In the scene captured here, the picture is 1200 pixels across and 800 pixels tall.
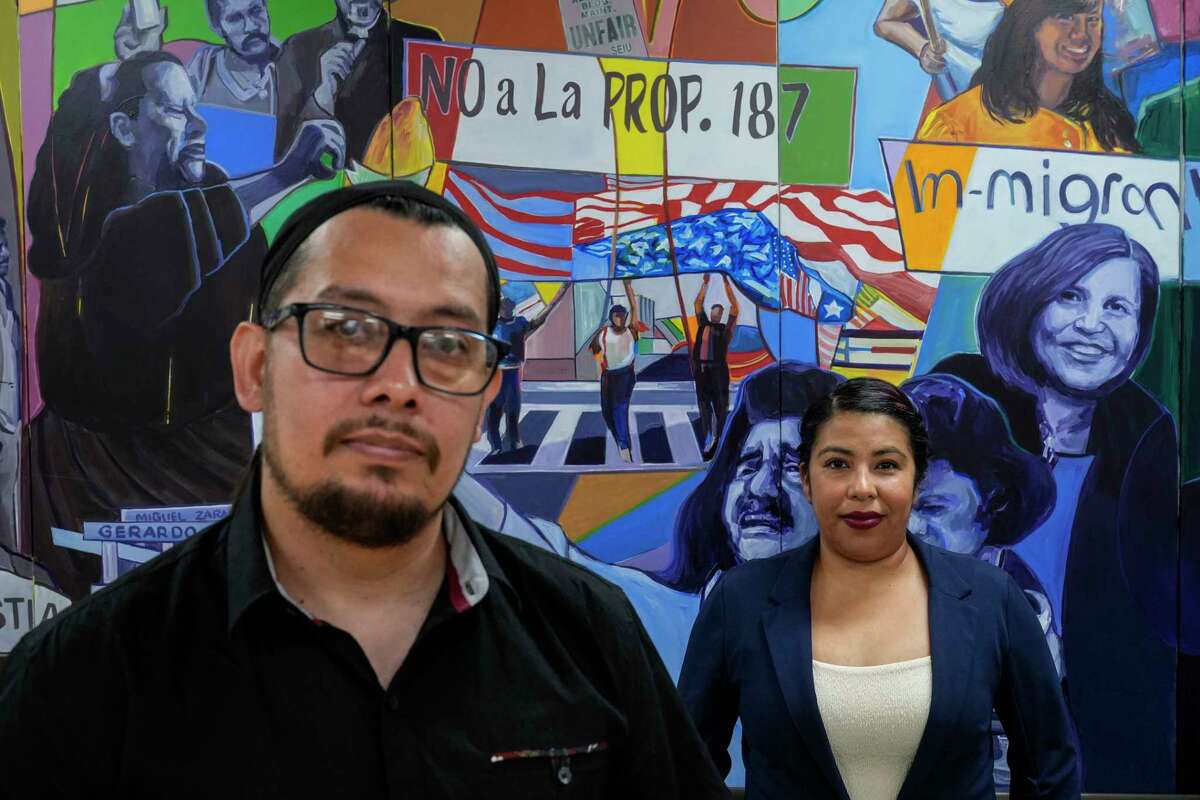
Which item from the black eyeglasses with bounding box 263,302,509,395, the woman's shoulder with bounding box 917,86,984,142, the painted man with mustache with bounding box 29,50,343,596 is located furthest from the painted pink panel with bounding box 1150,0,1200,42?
the black eyeglasses with bounding box 263,302,509,395

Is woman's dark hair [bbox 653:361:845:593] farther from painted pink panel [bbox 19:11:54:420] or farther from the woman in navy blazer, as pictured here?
painted pink panel [bbox 19:11:54:420]

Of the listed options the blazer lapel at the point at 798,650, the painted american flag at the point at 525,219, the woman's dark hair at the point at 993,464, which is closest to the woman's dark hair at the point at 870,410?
the blazer lapel at the point at 798,650

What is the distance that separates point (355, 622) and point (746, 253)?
205 centimetres

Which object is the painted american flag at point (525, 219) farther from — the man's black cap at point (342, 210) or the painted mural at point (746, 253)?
the man's black cap at point (342, 210)

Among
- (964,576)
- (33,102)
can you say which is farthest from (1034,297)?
(33,102)

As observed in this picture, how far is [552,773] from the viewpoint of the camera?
3.47ft

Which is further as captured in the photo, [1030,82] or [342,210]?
[1030,82]

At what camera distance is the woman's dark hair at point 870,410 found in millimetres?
2111

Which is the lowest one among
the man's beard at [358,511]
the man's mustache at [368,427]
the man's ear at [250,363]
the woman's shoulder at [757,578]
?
the woman's shoulder at [757,578]

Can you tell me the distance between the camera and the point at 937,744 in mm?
1825

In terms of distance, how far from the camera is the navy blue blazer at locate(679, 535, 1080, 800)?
1.84 meters

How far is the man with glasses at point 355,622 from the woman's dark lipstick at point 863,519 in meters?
0.97

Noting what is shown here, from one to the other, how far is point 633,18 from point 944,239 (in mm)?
1150

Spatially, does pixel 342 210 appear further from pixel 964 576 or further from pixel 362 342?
pixel 964 576
